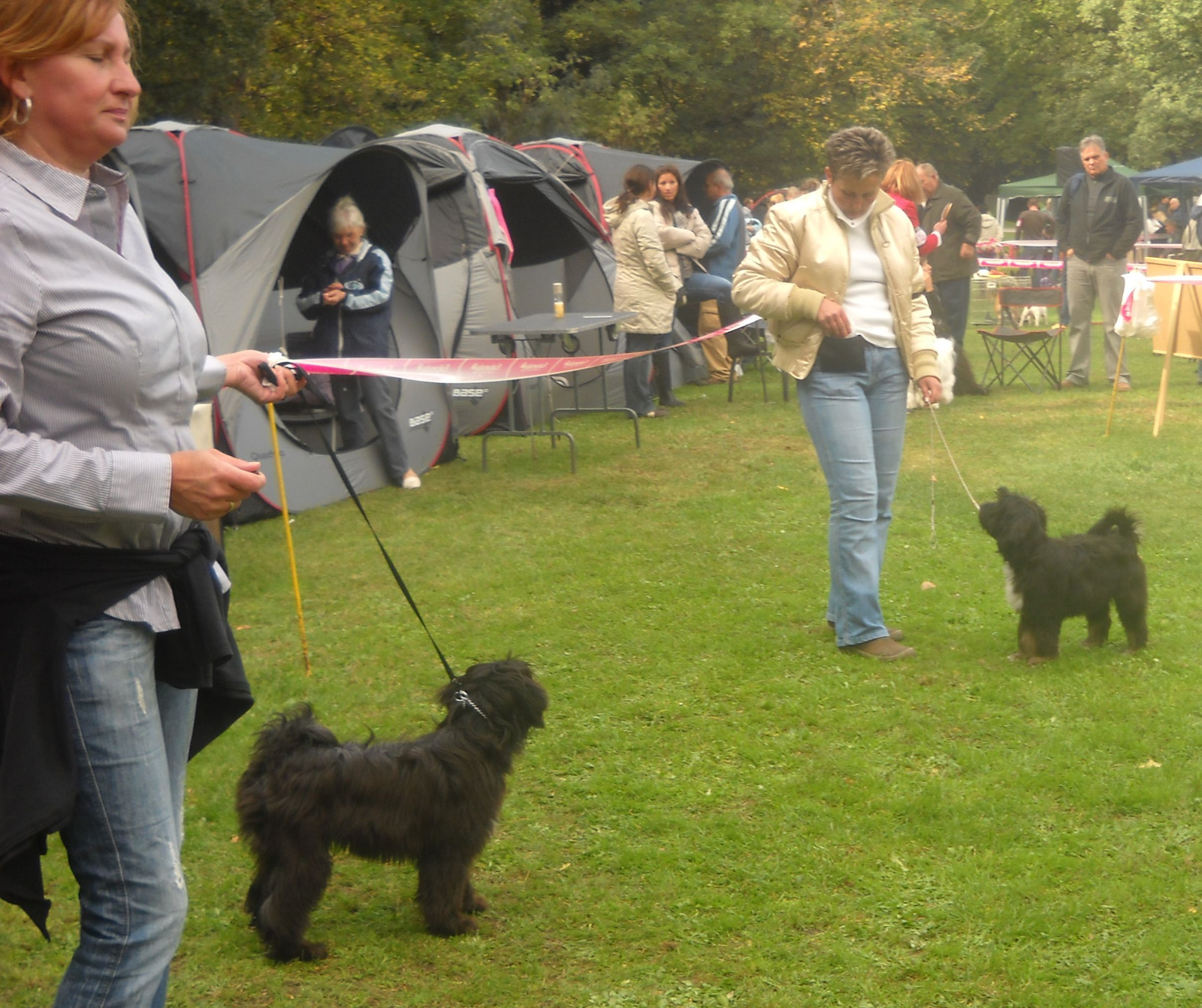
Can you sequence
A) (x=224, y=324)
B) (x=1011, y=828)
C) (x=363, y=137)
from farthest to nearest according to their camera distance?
(x=363, y=137) → (x=224, y=324) → (x=1011, y=828)

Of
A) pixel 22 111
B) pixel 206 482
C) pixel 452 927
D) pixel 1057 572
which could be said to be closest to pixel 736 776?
pixel 452 927

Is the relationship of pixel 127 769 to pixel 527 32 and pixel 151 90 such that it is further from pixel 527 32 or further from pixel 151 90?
pixel 527 32

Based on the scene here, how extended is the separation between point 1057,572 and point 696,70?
20674mm

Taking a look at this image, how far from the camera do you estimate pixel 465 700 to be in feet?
9.93

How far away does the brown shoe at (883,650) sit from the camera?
4.92 meters

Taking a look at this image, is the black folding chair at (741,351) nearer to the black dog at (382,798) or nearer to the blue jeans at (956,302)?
the blue jeans at (956,302)

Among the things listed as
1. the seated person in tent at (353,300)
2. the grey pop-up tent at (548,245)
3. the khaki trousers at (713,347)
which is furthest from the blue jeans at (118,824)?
the khaki trousers at (713,347)

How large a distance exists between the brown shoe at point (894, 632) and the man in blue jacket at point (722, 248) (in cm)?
668

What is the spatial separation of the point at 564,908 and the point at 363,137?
7.71m

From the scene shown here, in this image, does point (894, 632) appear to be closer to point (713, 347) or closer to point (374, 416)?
point (374, 416)

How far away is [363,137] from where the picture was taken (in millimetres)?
9711

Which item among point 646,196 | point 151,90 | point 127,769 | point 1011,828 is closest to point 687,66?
point 151,90

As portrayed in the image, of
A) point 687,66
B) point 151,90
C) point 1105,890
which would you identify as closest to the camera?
point 1105,890

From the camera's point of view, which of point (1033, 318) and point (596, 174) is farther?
point (1033, 318)
